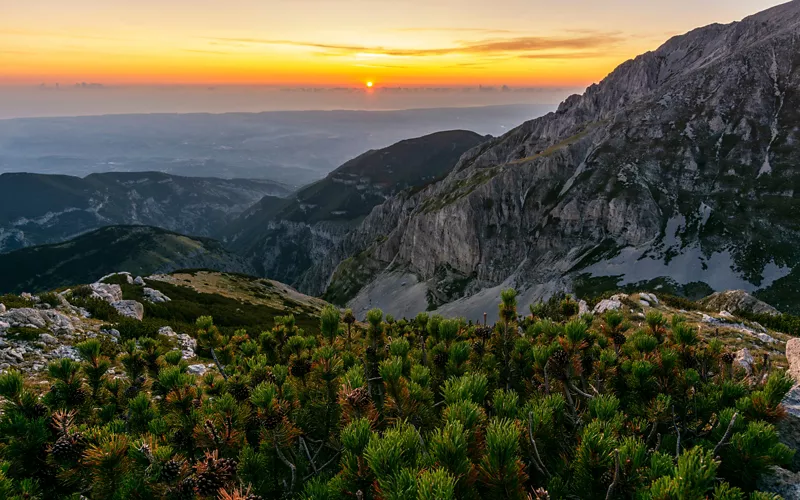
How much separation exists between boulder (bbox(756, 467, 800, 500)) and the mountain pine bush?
0.38ft

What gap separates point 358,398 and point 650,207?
159m

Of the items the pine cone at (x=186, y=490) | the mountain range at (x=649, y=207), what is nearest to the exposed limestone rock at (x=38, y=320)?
the pine cone at (x=186, y=490)

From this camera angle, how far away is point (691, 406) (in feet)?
14.9

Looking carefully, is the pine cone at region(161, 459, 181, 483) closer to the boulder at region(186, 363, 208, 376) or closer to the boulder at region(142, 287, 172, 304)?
the boulder at region(186, 363, 208, 376)

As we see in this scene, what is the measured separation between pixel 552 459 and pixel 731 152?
187 metres

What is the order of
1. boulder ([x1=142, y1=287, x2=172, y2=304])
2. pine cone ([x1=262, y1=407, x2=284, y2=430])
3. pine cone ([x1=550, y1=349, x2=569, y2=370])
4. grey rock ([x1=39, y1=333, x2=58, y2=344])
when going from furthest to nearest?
boulder ([x1=142, y1=287, x2=172, y2=304]) → grey rock ([x1=39, y1=333, x2=58, y2=344]) → pine cone ([x1=550, y1=349, x2=569, y2=370]) → pine cone ([x1=262, y1=407, x2=284, y2=430])

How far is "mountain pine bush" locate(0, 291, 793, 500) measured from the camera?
3076 millimetres

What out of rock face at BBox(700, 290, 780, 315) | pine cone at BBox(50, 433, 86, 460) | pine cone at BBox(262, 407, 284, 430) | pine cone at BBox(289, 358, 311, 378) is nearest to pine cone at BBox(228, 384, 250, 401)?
pine cone at BBox(289, 358, 311, 378)

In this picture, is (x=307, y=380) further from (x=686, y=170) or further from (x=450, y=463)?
(x=686, y=170)

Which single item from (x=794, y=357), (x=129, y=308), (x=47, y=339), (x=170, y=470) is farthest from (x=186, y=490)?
(x=129, y=308)

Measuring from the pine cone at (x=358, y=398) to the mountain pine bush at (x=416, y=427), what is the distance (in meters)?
0.02

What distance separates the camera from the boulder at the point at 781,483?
332 centimetres

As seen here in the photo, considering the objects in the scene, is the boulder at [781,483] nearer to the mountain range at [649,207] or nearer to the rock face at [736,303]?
the rock face at [736,303]

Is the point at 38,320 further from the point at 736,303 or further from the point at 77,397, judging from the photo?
the point at 736,303
